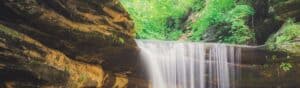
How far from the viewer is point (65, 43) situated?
9.08 metres

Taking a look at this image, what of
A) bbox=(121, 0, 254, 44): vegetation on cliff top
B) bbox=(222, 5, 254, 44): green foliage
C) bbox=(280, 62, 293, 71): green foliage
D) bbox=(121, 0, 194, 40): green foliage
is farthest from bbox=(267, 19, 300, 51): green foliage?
bbox=(121, 0, 194, 40): green foliage

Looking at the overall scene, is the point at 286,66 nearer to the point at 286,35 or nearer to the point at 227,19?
the point at 286,35

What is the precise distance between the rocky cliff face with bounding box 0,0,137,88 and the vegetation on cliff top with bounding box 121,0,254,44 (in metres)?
6.06

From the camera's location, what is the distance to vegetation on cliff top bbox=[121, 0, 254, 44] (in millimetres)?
16141

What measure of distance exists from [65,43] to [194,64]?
4.48 m

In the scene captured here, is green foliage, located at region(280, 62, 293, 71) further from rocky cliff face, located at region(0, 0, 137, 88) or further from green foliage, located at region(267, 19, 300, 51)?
rocky cliff face, located at region(0, 0, 137, 88)

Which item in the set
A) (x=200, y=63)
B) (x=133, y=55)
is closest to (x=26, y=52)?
(x=133, y=55)

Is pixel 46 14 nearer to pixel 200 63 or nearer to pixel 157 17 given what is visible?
pixel 200 63

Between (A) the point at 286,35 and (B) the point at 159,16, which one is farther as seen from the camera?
(B) the point at 159,16

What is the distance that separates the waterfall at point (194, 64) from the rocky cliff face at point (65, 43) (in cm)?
127

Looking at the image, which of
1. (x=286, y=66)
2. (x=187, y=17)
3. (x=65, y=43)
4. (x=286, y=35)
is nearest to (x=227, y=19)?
(x=286, y=35)

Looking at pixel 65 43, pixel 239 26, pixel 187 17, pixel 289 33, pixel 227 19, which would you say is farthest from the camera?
pixel 187 17

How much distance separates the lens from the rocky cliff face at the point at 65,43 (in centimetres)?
798

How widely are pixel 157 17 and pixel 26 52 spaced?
13.7 metres
